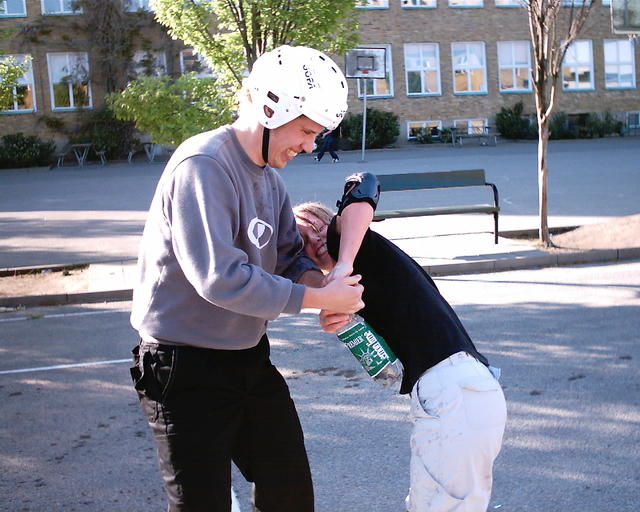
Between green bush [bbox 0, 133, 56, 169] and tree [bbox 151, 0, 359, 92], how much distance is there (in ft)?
68.3

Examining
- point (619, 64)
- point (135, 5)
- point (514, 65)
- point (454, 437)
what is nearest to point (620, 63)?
point (619, 64)

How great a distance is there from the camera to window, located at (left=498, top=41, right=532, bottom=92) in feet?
130

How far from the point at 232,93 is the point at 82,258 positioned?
3307mm

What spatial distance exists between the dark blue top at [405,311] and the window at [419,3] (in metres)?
36.9

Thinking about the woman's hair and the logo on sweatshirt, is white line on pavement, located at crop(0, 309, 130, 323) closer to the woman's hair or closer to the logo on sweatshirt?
the woman's hair

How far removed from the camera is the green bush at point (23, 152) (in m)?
31.6

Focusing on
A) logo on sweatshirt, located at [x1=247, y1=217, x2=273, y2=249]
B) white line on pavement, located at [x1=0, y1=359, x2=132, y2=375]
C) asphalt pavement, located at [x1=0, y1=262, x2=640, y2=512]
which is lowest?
asphalt pavement, located at [x1=0, y1=262, x2=640, y2=512]

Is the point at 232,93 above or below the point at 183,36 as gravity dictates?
below

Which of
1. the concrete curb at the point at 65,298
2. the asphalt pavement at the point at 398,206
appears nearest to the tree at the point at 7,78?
the asphalt pavement at the point at 398,206

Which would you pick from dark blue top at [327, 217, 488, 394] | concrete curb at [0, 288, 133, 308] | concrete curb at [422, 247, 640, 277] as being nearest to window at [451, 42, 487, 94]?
concrete curb at [422, 247, 640, 277]

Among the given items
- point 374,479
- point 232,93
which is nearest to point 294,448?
point 374,479

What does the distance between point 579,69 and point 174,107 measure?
32.6m

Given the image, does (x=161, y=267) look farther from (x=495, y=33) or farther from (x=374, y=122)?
(x=495, y=33)

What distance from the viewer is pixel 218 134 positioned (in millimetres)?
2623
